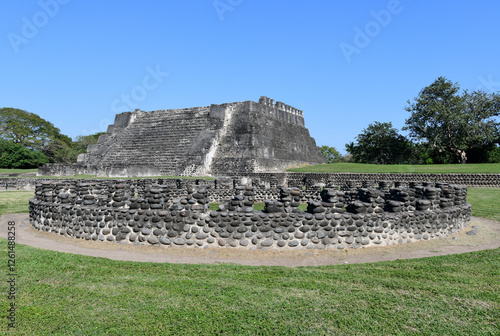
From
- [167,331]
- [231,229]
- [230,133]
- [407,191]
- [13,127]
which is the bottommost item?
[167,331]

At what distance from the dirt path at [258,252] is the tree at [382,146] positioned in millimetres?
36004

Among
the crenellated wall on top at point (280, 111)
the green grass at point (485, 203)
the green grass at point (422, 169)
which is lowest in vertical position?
the green grass at point (485, 203)

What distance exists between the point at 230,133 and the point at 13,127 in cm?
3502

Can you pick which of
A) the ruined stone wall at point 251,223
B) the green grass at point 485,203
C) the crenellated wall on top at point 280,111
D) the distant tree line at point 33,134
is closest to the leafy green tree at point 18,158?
the distant tree line at point 33,134

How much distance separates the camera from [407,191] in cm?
894

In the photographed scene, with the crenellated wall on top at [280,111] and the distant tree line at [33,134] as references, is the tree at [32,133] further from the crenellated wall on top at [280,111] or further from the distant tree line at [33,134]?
the crenellated wall on top at [280,111]

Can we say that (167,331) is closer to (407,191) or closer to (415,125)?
(407,191)

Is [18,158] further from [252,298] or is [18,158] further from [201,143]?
[252,298]

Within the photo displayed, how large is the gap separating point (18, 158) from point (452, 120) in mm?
44864

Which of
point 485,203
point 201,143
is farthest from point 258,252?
point 201,143

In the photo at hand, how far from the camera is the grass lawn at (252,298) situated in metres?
3.47

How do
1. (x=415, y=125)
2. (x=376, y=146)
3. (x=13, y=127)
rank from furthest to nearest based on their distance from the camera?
(x=13, y=127) < (x=376, y=146) < (x=415, y=125)

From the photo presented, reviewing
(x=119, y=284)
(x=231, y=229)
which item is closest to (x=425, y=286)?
(x=231, y=229)

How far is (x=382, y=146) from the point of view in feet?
140
